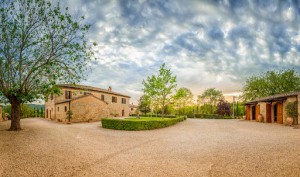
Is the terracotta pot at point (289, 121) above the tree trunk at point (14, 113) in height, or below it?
below

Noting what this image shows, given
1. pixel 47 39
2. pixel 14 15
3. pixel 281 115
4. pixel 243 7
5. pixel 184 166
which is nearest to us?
pixel 184 166

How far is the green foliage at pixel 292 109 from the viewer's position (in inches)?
806

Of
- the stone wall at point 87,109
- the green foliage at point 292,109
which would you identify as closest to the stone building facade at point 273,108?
the green foliage at point 292,109

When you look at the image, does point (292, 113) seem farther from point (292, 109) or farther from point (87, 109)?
point (87, 109)

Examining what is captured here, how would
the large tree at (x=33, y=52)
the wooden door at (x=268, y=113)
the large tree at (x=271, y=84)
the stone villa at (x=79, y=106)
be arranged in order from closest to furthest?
the large tree at (x=33, y=52)
the wooden door at (x=268, y=113)
the stone villa at (x=79, y=106)
the large tree at (x=271, y=84)

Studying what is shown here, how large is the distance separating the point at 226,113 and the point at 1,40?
163 ft

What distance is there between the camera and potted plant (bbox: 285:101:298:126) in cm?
2048

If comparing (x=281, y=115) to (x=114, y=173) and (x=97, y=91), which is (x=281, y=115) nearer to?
(x=114, y=173)

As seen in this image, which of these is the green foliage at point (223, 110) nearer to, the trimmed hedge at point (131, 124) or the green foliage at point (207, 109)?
the green foliage at point (207, 109)

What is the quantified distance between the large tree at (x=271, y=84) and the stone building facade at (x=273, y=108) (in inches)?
551

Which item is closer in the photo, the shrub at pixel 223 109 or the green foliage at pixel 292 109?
the green foliage at pixel 292 109

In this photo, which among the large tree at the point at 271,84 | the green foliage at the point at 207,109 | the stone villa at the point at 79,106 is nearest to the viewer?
→ the stone villa at the point at 79,106

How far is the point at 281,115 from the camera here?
2350cm

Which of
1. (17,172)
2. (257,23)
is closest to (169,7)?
(257,23)
